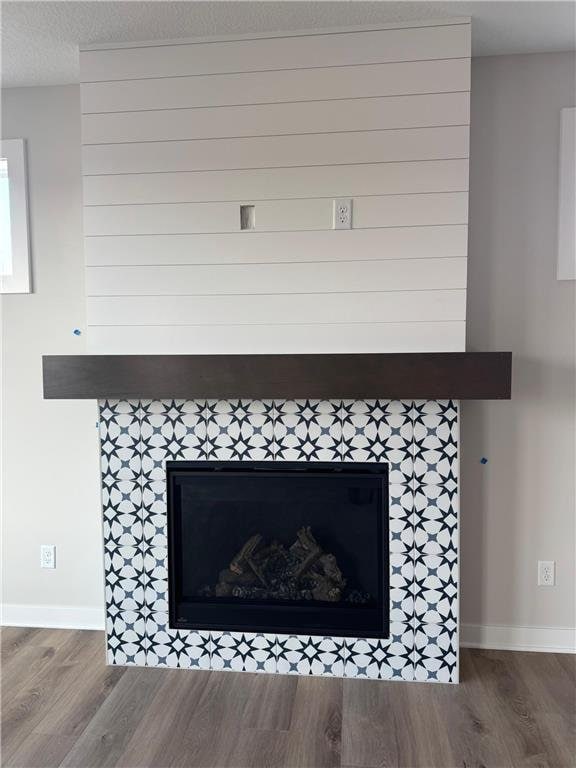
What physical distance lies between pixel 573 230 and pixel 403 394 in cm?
103

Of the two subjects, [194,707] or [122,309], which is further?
[122,309]

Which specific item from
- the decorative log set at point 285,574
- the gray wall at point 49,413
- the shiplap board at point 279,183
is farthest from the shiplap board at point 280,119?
the decorative log set at point 285,574

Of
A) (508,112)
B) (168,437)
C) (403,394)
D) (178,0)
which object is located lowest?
(168,437)

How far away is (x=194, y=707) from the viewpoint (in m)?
2.24

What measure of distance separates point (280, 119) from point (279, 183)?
236 millimetres

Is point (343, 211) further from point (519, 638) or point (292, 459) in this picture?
point (519, 638)

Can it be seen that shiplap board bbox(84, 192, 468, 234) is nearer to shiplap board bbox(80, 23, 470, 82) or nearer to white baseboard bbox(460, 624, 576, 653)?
shiplap board bbox(80, 23, 470, 82)

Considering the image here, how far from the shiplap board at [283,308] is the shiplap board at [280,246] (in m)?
0.14

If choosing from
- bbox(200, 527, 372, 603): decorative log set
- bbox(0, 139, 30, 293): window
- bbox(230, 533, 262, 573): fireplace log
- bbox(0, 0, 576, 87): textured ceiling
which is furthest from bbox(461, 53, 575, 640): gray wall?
bbox(0, 139, 30, 293): window

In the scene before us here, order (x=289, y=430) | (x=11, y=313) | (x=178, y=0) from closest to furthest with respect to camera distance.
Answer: (x=178, y=0) < (x=289, y=430) < (x=11, y=313)

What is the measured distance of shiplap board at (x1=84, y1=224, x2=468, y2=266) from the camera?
2.30 meters

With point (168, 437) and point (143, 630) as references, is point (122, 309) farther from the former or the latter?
point (143, 630)

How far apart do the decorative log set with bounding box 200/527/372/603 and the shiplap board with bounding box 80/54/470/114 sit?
5.60 ft

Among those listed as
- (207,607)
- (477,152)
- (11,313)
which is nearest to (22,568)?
(207,607)
